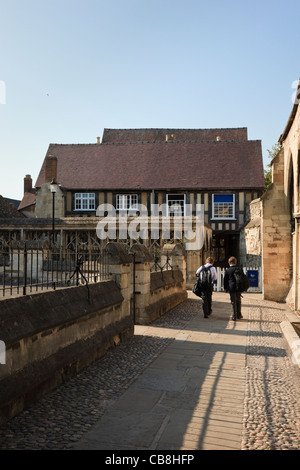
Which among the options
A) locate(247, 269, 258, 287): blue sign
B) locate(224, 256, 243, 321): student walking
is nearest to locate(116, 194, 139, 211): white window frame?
locate(247, 269, 258, 287): blue sign

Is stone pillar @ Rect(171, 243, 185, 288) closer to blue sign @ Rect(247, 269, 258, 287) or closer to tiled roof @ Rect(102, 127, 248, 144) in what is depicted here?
blue sign @ Rect(247, 269, 258, 287)

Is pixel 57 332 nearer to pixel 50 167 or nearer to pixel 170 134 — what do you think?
pixel 50 167

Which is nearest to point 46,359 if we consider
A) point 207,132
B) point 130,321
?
point 130,321

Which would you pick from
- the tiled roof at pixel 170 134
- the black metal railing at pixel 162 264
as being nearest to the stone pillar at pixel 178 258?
the black metal railing at pixel 162 264

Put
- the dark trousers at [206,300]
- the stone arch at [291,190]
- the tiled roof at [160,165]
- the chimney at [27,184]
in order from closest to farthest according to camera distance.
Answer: the dark trousers at [206,300] → the stone arch at [291,190] → the tiled roof at [160,165] → the chimney at [27,184]

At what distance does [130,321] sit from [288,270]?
355 inches

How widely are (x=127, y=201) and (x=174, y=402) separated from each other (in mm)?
21552

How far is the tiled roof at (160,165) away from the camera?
25.9m

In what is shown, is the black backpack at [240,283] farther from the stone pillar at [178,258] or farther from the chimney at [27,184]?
the chimney at [27,184]

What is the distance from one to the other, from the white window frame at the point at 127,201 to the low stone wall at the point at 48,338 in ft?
61.1

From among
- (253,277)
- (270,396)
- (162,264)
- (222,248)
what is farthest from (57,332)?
(222,248)

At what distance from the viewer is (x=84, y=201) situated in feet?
85.8

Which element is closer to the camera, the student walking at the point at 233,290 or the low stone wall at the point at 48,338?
the low stone wall at the point at 48,338

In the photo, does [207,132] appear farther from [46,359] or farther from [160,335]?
[46,359]
